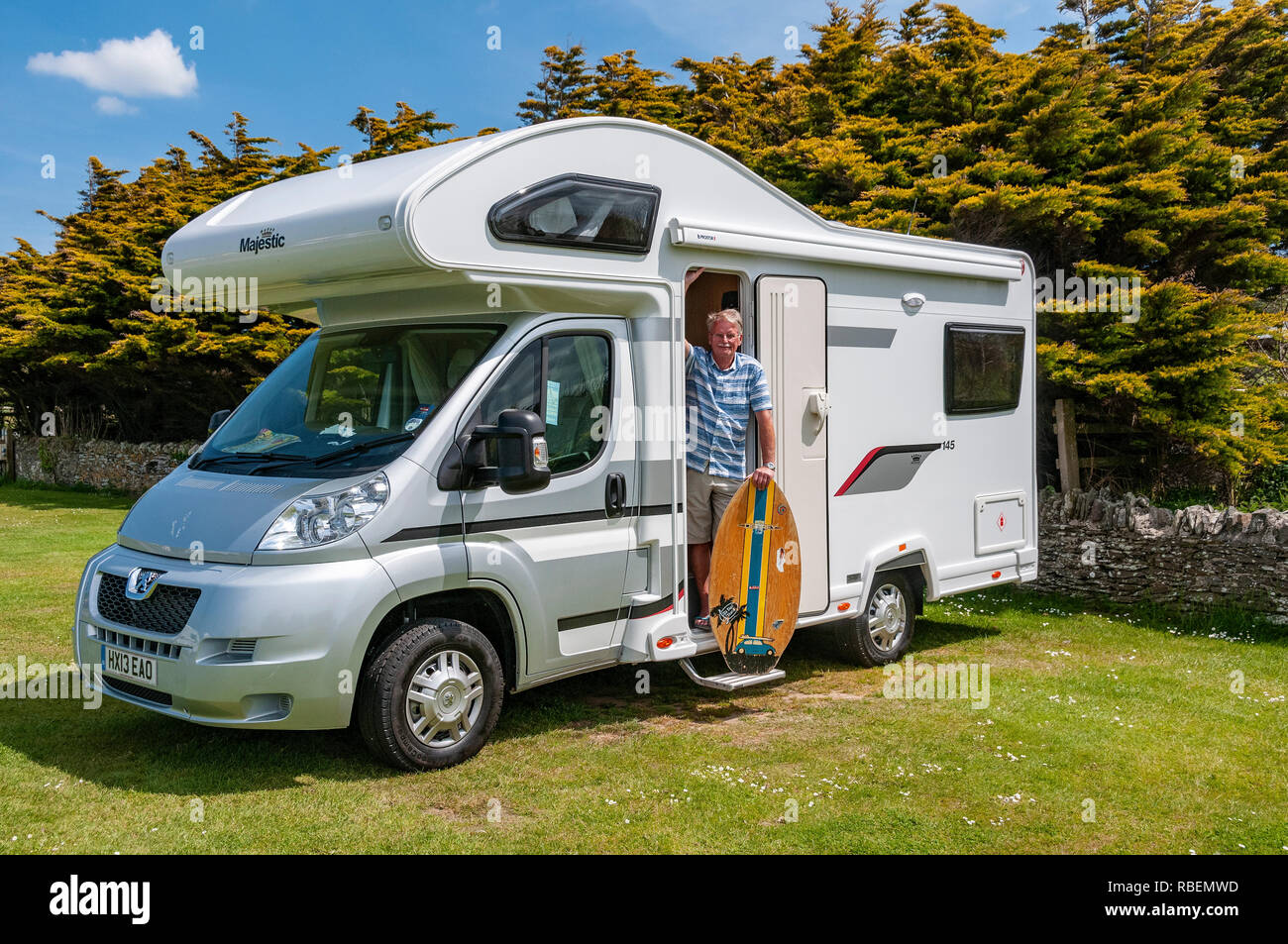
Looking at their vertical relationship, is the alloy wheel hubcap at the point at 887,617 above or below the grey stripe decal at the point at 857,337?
below

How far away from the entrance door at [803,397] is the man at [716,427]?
0.22 meters

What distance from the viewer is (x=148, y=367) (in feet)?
66.7

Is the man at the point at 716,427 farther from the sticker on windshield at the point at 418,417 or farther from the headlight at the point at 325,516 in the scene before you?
the headlight at the point at 325,516

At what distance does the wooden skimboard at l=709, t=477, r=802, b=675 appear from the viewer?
623cm

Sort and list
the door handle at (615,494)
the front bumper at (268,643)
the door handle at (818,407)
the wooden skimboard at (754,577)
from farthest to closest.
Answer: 1. the door handle at (818,407)
2. the wooden skimboard at (754,577)
3. the door handle at (615,494)
4. the front bumper at (268,643)

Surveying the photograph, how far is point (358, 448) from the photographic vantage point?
207 inches

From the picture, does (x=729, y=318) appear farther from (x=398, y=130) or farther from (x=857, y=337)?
(x=398, y=130)

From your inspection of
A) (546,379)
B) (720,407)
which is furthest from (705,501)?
(546,379)

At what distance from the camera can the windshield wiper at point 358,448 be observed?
5227 millimetres

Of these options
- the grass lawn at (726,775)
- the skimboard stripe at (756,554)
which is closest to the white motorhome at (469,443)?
the skimboard stripe at (756,554)

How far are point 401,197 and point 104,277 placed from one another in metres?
19.0

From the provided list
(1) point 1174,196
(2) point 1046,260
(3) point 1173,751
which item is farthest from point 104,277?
(3) point 1173,751

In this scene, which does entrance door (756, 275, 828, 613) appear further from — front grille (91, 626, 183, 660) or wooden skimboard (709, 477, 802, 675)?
front grille (91, 626, 183, 660)
